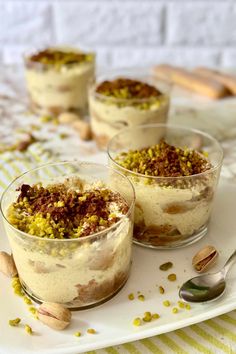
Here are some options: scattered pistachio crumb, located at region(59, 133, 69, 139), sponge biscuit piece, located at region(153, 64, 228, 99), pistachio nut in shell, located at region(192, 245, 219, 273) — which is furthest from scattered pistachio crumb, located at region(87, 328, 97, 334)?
sponge biscuit piece, located at region(153, 64, 228, 99)

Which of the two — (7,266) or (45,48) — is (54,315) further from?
(45,48)

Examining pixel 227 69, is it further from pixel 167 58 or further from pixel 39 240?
pixel 39 240

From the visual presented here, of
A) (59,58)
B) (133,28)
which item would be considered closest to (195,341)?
(59,58)

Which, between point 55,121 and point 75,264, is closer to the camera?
point 75,264

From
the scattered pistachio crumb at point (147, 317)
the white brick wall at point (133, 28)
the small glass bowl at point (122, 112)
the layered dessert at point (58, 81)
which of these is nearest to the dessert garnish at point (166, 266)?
the scattered pistachio crumb at point (147, 317)

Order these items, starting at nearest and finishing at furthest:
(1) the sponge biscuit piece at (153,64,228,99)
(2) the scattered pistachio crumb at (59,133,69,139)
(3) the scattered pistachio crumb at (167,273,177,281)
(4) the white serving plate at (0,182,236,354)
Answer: (4) the white serving plate at (0,182,236,354) < (3) the scattered pistachio crumb at (167,273,177,281) < (2) the scattered pistachio crumb at (59,133,69,139) < (1) the sponge biscuit piece at (153,64,228,99)

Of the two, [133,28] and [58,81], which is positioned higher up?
[58,81]

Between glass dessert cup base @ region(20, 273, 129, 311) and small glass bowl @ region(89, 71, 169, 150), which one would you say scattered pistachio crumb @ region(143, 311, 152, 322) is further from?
small glass bowl @ region(89, 71, 169, 150)

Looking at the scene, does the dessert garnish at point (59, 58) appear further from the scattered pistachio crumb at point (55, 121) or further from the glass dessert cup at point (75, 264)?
the glass dessert cup at point (75, 264)
